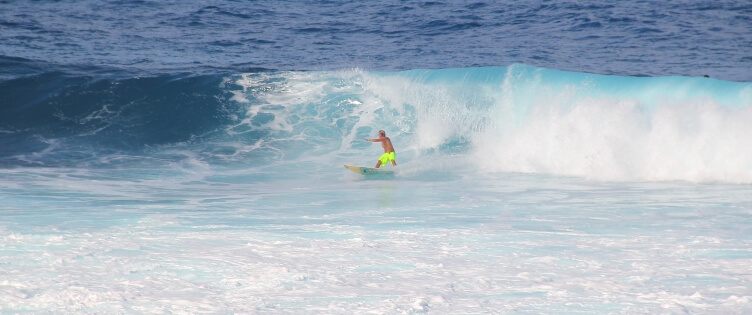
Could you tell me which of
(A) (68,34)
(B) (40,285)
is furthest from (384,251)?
(A) (68,34)

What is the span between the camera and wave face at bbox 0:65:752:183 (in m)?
12.3

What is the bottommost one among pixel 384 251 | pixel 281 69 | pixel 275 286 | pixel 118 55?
pixel 275 286

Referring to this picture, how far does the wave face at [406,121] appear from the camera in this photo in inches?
484

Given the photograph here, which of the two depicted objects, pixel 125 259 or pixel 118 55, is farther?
pixel 118 55

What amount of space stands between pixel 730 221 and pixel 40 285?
21.6 feet

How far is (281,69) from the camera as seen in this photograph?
64.4 feet

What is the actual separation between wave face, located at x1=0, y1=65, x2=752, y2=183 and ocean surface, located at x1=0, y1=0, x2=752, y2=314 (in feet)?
0.21

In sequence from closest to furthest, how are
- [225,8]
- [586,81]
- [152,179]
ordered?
[152,179]
[586,81]
[225,8]

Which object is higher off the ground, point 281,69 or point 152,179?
point 281,69

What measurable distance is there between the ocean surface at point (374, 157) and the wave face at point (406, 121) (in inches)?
2.5

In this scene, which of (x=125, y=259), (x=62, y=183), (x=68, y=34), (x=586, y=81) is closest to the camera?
(x=125, y=259)

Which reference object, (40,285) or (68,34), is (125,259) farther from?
(68,34)

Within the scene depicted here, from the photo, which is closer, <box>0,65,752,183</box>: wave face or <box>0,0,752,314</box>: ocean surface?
<box>0,0,752,314</box>: ocean surface

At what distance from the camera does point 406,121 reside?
16.7 metres
